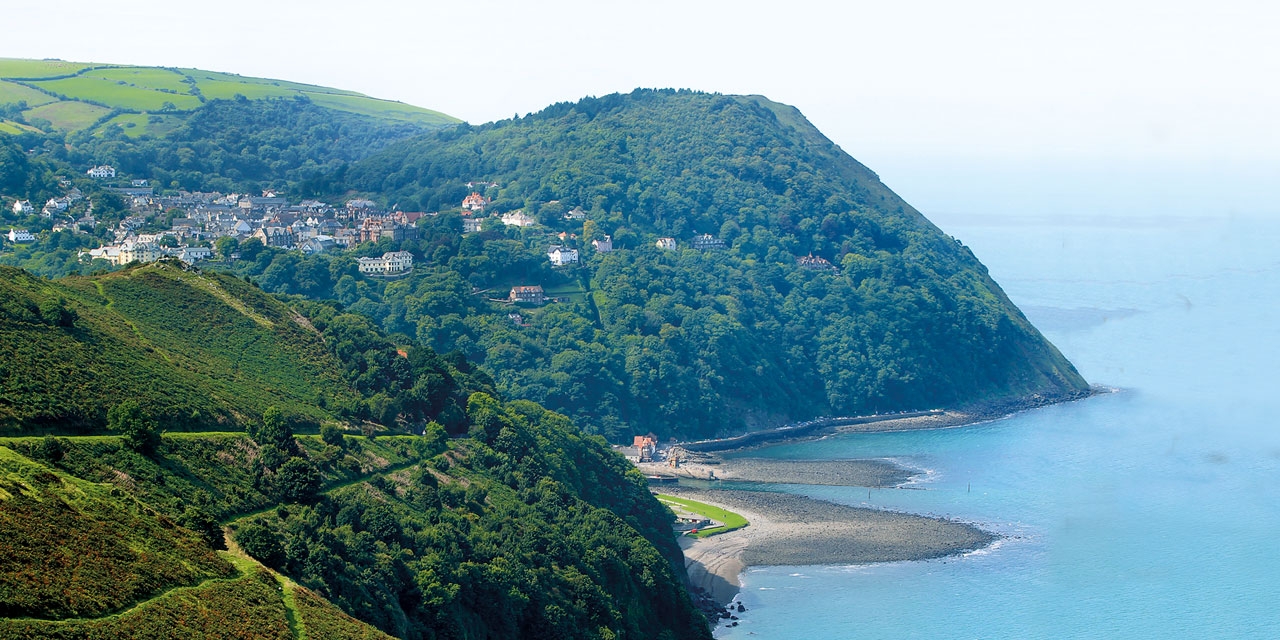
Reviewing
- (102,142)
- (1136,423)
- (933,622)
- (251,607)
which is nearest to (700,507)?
(933,622)

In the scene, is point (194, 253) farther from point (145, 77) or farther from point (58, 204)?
point (145, 77)

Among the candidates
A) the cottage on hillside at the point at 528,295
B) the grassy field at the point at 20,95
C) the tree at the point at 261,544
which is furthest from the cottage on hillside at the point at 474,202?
the tree at the point at 261,544

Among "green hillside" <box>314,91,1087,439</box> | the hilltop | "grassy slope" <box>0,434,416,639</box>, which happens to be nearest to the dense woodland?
"green hillside" <box>314,91,1087,439</box>

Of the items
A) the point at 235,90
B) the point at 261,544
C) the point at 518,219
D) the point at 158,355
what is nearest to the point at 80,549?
the point at 261,544

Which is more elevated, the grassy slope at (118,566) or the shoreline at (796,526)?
the grassy slope at (118,566)

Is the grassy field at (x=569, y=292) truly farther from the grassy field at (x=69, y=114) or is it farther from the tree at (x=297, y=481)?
the grassy field at (x=69, y=114)

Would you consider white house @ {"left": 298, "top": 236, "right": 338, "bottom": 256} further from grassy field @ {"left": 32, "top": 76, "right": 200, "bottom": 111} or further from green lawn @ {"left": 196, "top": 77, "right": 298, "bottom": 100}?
green lawn @ {"left": 196, "top": 77, "right": 298, "bottom": 100}
